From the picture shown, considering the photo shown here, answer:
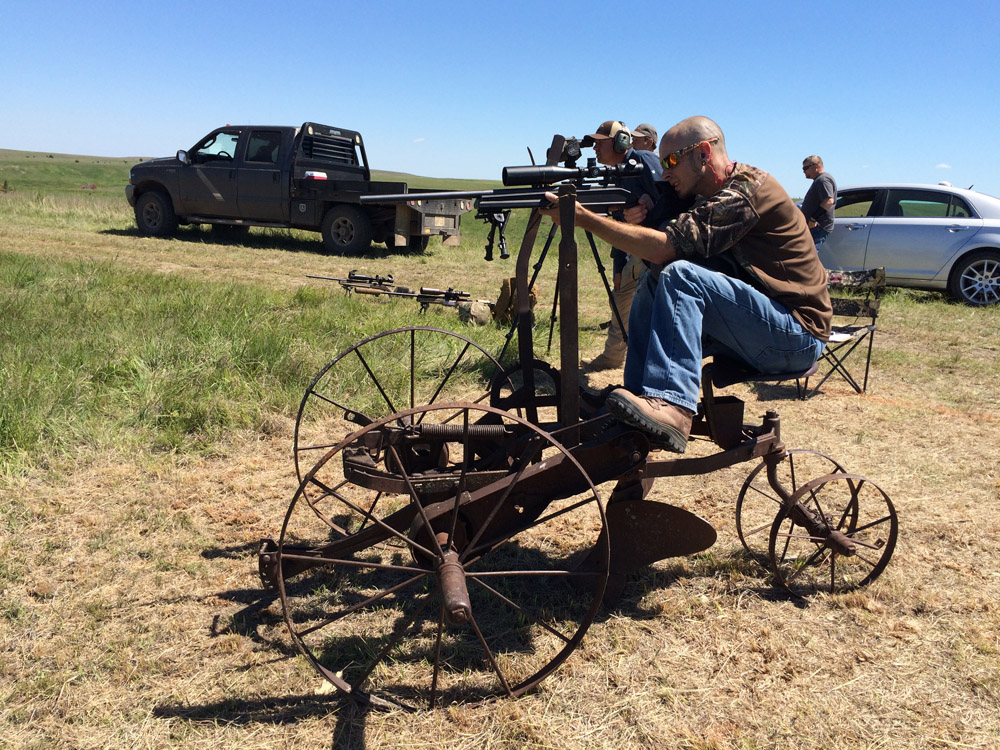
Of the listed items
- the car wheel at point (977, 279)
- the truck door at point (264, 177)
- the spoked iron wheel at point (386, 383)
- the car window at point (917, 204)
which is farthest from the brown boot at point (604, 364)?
the truck door at point (264, 177)

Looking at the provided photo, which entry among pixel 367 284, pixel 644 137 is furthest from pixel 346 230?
pixel 644 137

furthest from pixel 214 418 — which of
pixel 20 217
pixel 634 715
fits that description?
pixel 20 217

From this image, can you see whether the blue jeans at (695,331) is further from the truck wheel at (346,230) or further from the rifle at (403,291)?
the truck wheel at (346,230)

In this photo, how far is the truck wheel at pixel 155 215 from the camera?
1433cm

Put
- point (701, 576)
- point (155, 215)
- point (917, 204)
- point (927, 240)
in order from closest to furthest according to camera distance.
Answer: point (701, 576)
point (927, 240)
point (917, 204)
point (155, 215)

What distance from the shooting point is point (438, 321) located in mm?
7293

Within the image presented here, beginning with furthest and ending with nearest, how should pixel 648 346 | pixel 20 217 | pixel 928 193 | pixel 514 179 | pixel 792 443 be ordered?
pixel 20 217 < pixel 928 193 < pixel 792 443 < pixel 514 179 < pixel 648 346

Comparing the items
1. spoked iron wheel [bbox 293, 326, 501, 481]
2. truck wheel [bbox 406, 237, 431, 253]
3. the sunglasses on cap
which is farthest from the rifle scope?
truck wheel [bbox 406, 237, 431, 253]

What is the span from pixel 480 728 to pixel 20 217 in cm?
1756

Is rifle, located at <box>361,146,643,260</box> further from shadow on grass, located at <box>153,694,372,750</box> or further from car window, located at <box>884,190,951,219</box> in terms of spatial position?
car window, located at <box>884,190,951,219</box>

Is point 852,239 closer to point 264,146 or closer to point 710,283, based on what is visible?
point 710,283

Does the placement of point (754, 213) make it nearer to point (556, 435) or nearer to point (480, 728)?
point (556, 435)

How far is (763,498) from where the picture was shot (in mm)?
4289

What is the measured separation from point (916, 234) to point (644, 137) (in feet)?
20.9
